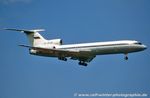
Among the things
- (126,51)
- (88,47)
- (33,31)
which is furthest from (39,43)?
(126,51)

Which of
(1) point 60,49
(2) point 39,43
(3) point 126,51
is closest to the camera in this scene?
(3) point 126,51

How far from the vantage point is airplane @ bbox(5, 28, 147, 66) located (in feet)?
128

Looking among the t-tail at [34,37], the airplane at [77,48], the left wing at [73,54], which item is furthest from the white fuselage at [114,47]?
the t-tail at [34,37]

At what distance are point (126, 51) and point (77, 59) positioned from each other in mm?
6669

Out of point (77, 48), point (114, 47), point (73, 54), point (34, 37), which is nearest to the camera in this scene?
point (114, 47)

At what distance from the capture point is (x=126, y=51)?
3903cm

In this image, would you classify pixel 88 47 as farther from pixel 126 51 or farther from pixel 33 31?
pixel 33 31

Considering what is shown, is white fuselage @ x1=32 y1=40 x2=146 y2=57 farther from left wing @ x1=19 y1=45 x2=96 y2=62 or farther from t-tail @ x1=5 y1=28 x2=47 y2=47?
t-tail @ x1=5 y1=28 x2=47 y2=47

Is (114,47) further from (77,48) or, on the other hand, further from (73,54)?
(73,54)

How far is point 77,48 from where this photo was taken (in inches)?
1633

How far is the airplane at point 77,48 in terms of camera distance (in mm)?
39156

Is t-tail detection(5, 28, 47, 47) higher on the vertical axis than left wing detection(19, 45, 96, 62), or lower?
higher

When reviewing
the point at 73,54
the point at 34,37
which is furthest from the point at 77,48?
the point at 34,37

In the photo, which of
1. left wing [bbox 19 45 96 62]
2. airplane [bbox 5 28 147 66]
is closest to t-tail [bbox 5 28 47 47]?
airplane [bbox 5 28 147 66]
